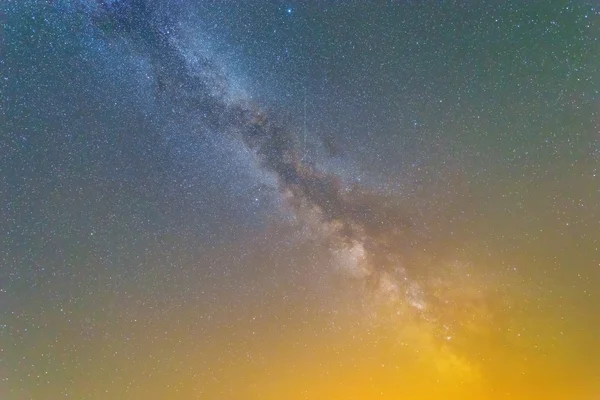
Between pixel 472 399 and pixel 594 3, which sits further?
pixel 472 399

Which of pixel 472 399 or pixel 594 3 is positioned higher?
pixel 594 3

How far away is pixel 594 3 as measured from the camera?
621cm

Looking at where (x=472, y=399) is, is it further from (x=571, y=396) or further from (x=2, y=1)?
(x=2, y=1)

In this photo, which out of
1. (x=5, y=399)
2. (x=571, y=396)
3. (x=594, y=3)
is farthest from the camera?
(x=571, y=396)

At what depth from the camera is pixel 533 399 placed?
9.05 m

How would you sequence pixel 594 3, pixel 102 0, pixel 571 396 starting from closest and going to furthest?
1. pixel 594 3
2. pixel 102 0
3. pixel 571 396

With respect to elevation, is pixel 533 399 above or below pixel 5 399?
above

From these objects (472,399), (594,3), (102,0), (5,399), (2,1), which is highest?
(594,3)

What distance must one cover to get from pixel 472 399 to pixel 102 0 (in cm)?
1202

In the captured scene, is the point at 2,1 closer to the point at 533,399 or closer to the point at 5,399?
the point at 5,399

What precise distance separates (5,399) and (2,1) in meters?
7.93

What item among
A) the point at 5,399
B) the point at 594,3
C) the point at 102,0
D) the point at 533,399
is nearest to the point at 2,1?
the point at 102,0

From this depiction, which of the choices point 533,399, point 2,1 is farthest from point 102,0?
point 533,399

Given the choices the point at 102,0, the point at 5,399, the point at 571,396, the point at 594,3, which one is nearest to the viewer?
the point at 594,3
